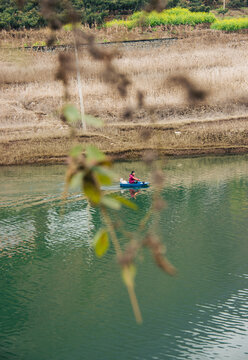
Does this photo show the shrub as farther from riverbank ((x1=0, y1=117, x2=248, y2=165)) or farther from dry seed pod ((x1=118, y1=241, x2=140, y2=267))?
dry seed pod ((x1=118, y1=241, x2=140, y2=267))

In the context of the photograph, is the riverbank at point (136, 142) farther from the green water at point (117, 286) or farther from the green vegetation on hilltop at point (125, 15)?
the green vegetation on hilltop at point (125, 15)

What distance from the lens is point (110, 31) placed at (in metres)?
27.5

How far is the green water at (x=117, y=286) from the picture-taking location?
22.9 ft

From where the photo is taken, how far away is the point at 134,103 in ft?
68.3

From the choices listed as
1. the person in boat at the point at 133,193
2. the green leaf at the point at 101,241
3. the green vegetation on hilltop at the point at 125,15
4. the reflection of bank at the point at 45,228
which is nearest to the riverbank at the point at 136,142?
the person in boat at the point at 133,193

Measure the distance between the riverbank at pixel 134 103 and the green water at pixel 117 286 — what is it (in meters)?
6.31

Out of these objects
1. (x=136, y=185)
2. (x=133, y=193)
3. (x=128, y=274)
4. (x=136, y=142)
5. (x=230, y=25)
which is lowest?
(x=136, y=142)

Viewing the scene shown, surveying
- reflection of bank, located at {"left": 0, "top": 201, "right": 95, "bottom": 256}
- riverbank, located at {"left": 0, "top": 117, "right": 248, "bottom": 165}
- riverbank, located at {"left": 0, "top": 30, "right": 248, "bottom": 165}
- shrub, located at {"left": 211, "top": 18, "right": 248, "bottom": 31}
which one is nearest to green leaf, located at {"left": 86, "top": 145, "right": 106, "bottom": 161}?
reflection of bank, located at {"left": 0, "top": 201, "right": 95, "bottom": 256}

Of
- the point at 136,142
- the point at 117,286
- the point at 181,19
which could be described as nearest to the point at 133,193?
the point at 117,286

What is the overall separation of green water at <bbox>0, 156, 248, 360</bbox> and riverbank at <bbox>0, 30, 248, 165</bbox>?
631 centimetres

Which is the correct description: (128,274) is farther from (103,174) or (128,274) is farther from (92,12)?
(92,12)

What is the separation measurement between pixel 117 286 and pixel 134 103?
13098 mm

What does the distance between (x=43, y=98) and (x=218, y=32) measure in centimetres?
1085

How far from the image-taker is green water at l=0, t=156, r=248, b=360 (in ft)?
22.9
